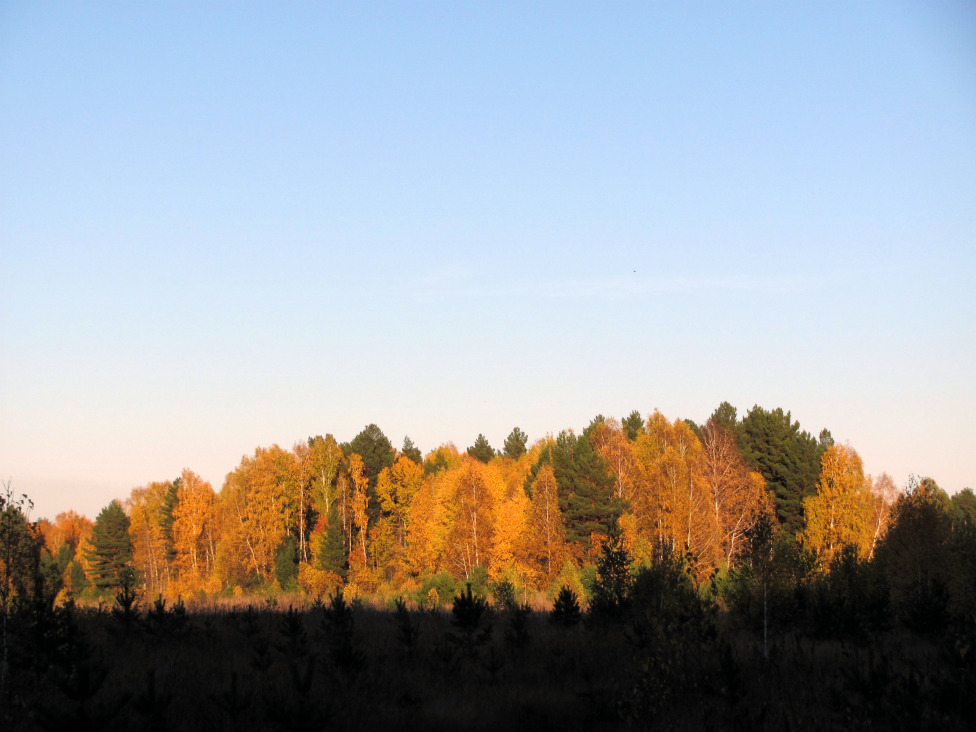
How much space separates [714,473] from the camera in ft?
197

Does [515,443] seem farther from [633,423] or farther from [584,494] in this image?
[584,494]

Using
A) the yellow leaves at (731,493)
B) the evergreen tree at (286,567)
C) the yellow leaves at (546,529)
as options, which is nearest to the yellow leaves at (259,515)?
the evergreen tree at (286,567)

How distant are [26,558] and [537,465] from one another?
59617 millimetres

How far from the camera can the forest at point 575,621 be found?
14578 millimetres

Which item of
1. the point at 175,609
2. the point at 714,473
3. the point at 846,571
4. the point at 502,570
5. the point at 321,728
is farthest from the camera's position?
the point at 714,473

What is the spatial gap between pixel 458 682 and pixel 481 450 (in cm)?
7703

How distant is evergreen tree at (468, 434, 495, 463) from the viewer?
94062mm

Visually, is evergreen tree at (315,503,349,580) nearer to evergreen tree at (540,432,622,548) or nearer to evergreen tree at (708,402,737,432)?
evergreen tree at (540,432,622,548)

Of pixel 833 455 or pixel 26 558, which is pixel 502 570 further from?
pixel 26 558

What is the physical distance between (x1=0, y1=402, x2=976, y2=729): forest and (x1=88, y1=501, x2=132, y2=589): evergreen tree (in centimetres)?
1731

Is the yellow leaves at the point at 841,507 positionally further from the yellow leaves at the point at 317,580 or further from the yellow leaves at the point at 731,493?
the yellow leaves at the point at 317,580

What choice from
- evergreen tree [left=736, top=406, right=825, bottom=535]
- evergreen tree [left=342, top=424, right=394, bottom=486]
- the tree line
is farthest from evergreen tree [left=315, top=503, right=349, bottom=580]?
evergreen tree [left=736, top=406, right=825, bottom=535]

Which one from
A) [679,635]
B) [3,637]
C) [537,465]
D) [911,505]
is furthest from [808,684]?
[537,465]

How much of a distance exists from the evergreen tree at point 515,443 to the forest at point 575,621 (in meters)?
44.7
